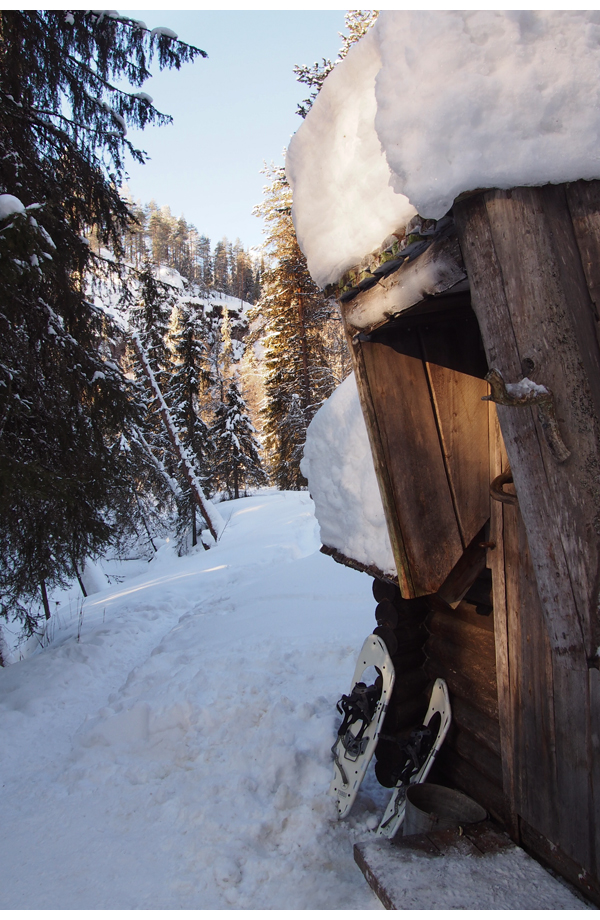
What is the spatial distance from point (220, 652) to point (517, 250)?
16.3 feet

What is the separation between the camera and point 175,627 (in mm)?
7027

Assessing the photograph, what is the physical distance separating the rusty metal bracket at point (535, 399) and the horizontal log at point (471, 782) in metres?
2.07

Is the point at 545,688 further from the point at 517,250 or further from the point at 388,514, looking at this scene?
the point at 517,250

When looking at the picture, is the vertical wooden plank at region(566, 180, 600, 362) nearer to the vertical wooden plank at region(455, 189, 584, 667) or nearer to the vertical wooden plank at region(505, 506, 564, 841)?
the vertical wooden plank at region(455, 189, 584, 667)

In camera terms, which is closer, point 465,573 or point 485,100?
point 485,100

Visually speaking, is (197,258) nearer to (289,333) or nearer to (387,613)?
(289,333)

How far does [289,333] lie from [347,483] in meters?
15.8

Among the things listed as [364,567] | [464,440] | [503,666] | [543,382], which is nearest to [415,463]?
[464,440]

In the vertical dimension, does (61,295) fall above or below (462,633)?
above

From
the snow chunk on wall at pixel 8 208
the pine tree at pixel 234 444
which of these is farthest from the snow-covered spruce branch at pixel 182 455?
the snow chunk on wall at pixel 8 208

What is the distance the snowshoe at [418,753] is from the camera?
3.01 metres

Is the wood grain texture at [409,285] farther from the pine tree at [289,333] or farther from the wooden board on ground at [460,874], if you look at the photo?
the pine tree at [289,333]

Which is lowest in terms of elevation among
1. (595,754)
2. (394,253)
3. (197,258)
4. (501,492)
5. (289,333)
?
(595,754)

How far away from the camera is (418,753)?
10.2 ft
